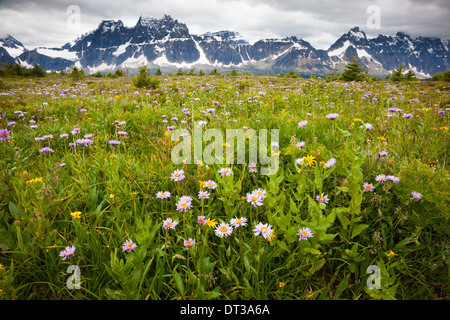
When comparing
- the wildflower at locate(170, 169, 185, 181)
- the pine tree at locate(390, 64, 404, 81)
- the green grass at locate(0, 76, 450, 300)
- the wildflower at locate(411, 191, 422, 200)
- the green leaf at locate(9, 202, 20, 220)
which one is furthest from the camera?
the pine tree at locate(390, 64, 404, 81)

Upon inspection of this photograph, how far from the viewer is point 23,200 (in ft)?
6.60

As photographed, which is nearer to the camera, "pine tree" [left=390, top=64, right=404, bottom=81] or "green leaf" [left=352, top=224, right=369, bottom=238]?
"green leaf" [left=352, top=224, right=369, bottom=238]

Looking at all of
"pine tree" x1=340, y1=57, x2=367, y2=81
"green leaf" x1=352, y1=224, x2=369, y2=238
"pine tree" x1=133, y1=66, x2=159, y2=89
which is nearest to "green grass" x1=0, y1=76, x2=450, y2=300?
"green leaf" x1=352, y1=224, x2=369, y2=238

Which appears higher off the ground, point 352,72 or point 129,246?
point 352,72

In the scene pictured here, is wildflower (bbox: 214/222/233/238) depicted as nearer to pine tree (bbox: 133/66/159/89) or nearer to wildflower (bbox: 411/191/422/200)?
wildflower (bbox: 411/191/422/200)

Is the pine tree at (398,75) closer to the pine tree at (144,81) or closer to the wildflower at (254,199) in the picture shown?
the pine tree at (144,81)

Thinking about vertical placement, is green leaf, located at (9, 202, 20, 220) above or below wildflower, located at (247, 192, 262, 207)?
below

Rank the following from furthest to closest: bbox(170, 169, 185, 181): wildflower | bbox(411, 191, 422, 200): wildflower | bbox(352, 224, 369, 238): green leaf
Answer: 1. bbox(170, 169, 185, 181): wildflower
2. bbox(411, 191, 422, 200): wildflower
3. bbox(352, 224, 369, 238): green leaf

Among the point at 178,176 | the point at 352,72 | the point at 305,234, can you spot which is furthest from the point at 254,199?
the point at 352,72

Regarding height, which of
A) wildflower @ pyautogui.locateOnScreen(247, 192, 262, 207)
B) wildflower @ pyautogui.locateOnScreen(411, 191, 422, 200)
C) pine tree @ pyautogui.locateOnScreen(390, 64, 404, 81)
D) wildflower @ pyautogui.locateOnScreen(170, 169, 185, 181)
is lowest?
wildflower @ pyautogui.locateOnScreen(247, 192, 262, 207)

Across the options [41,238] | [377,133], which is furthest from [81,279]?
[377,133]

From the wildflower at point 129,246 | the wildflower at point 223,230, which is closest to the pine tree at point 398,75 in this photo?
the wildflower at point 223,230

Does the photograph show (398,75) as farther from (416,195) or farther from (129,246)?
(129,246)
